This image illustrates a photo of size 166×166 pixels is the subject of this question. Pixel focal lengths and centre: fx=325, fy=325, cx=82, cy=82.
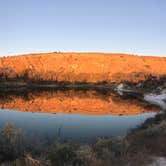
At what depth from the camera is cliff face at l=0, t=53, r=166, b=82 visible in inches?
2857

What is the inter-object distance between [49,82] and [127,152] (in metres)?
61.5

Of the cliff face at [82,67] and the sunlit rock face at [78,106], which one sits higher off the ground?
the cliff face at [82,67]

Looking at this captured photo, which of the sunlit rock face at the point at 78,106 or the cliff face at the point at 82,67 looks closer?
the sunlit rock face at the point at 78,106

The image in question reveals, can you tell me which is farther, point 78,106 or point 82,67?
point 82,67

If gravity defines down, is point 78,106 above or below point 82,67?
below

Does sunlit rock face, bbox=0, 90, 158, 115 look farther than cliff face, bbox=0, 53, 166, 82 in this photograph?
No

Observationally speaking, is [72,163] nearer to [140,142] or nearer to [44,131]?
[140,142]

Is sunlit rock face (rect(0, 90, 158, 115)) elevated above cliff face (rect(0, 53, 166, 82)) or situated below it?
below

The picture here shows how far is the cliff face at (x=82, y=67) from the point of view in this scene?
72562 mm

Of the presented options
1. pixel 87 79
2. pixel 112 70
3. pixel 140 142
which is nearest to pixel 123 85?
pixel 87 79

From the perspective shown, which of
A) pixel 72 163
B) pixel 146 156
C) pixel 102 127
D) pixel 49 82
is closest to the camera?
pixel 72 163

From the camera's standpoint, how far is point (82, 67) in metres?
81.5

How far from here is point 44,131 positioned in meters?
14.7

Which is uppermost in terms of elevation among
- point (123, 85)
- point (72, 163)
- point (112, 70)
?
point (112, 70)
